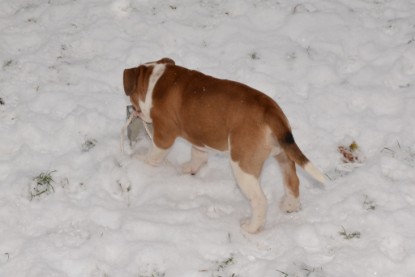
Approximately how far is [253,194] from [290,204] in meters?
0.51

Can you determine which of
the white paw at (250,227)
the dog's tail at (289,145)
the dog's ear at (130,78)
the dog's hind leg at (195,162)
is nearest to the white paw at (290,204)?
the white paw at (250,227)

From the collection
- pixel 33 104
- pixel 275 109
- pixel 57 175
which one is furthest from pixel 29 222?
pixel 275 109

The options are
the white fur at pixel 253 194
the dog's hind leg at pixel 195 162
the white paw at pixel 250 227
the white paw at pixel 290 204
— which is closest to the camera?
the white fur at pixel 253 194

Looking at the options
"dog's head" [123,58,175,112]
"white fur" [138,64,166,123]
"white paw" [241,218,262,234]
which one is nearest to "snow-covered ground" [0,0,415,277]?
"white paw" [241,218,262,234]

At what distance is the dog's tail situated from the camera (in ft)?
12.7

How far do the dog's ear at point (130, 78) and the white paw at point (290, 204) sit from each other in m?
1.58

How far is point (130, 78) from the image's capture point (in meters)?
4.61

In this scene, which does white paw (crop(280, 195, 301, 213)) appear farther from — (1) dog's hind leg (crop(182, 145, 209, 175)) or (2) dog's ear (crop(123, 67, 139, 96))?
(2) dog's ear (crop(123, 67, 139, 96))

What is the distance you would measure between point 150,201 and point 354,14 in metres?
3.53

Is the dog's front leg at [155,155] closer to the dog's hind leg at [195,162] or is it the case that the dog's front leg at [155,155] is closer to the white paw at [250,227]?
the dog's hind leg at [195,162]

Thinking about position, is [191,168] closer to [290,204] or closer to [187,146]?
[187,146]

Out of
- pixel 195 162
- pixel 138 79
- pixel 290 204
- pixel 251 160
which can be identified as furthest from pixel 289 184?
pixel 138 79

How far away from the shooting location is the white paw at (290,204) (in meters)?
4.52

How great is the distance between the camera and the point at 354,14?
6.55m
